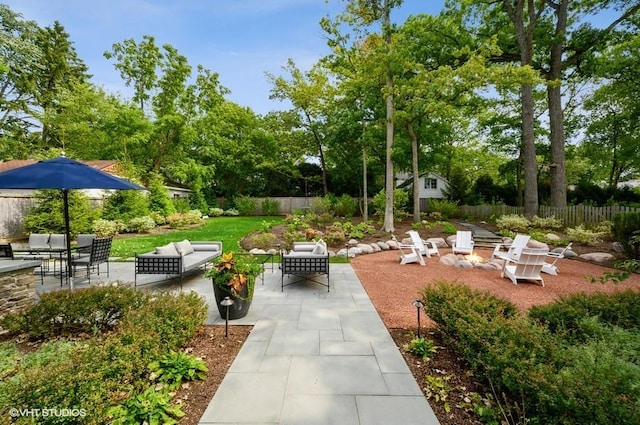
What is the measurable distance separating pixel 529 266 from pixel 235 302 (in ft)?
19.6

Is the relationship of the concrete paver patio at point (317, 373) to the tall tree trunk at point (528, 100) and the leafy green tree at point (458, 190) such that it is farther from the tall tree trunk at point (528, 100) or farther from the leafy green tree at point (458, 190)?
the leafy green tree at point (458, 190)

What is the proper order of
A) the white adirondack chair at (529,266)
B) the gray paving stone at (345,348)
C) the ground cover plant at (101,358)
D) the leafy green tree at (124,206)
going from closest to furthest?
1. the ground cover plant at (101,358)
2. the gray paving stone at (345,348)
3. the white adirondack chair at (529,266)
4. the leafy green tree at (124,206)

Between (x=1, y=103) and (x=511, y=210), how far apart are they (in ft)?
96.0

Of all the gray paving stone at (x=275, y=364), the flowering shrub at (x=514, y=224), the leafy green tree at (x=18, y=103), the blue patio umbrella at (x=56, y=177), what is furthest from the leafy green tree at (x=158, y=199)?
the flowering shrub at (x=514, y=224)

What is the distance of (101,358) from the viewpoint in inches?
89.2

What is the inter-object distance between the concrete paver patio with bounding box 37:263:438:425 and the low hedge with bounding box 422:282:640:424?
2.13 ft

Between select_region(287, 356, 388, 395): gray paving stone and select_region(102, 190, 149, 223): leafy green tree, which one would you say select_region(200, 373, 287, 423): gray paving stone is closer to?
select_region(287, 356, 388, 395): gray paving stone

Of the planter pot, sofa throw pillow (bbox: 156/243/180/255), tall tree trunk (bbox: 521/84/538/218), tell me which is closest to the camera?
the planter pot

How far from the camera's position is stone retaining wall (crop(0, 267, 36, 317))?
3672 millimetres

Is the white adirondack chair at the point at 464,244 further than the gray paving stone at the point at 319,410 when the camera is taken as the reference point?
Yes

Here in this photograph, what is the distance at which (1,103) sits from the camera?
1619 cm

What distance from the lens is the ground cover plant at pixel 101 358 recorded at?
1855 mm

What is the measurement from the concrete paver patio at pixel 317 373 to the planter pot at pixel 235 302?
0.36ft

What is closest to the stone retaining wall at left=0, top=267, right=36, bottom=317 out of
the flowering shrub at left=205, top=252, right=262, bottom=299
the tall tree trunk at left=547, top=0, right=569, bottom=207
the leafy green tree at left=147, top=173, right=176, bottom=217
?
the flowering shrub at left=205, top=252, right=262, bottom=299
